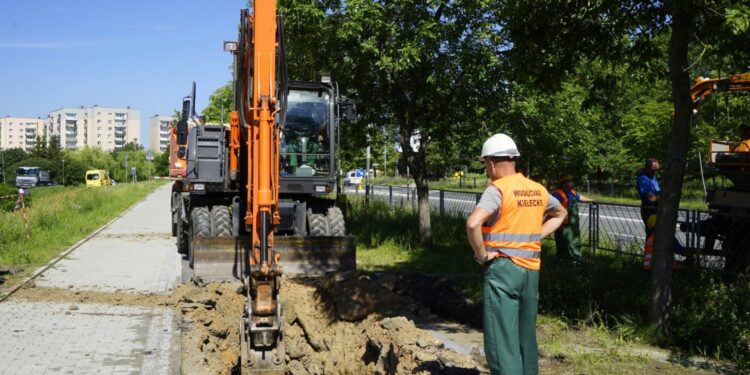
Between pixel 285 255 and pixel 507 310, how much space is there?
667 cm

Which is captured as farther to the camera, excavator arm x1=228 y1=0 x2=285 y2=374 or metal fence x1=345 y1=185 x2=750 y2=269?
metal fence x1=345 y1=185 x2=750 y2=269

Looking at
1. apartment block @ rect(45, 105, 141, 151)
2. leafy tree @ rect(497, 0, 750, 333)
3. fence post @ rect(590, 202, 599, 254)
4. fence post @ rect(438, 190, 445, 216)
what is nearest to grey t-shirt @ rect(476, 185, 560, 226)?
leafy tree @ rect(497, 0, 750, 333)

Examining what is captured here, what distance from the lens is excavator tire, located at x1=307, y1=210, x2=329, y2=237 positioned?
11.7 m

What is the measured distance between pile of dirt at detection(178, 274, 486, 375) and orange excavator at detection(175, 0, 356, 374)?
21.7 inches

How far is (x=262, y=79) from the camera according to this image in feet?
26.7

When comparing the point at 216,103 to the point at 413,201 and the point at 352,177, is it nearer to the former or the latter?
the point at 413,201

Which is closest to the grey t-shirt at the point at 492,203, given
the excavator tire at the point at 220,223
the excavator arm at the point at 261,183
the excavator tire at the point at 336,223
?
the excavator arm at the point at 261,183

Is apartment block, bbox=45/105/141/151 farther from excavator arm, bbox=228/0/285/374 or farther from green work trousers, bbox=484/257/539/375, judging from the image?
green work trousers, bbox=484/257/539/375

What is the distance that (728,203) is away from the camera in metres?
10.1

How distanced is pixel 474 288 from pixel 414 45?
4.86 m

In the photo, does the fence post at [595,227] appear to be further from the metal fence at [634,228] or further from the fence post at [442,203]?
the fence post at [442,203]

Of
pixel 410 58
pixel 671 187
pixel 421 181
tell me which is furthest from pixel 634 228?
pixel 671 187

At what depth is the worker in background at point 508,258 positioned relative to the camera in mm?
4465

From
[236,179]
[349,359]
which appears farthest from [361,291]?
[236,179]
